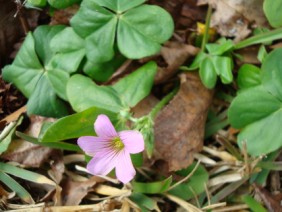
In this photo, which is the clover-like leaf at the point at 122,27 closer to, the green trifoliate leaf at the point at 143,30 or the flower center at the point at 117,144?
the green trifoliate leaf at the point at 143,30

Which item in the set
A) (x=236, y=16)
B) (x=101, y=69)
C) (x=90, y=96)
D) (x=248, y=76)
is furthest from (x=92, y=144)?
(x=236, y=16)

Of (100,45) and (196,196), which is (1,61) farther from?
(196,196)

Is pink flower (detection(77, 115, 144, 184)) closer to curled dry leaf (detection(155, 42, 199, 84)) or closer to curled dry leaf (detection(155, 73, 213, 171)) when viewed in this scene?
curled dry leaf (detection(155, 73, 213, 171))

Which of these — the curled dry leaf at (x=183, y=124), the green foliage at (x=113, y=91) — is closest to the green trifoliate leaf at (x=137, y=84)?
the green foliage at (x=113, y=91)

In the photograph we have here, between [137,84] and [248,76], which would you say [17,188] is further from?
[248,76]

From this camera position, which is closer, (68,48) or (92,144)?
(92,144)

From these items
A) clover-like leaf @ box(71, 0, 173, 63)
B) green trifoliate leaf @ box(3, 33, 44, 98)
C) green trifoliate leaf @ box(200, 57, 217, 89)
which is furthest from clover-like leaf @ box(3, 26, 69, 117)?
green trifoliate leaf @ box(200, 57, 217, 89)
